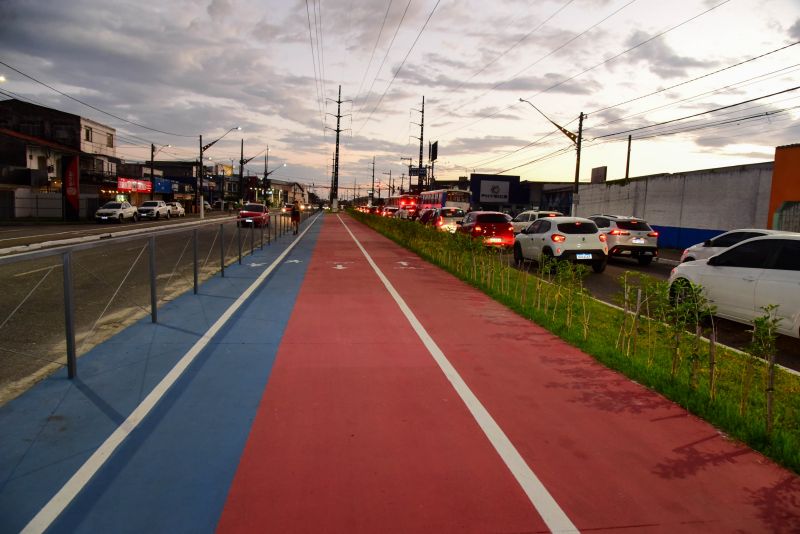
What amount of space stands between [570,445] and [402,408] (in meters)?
1.52

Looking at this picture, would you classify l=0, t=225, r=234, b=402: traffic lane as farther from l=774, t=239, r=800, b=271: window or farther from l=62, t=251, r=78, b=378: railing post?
l=774, t=239, r=800, b=271: window

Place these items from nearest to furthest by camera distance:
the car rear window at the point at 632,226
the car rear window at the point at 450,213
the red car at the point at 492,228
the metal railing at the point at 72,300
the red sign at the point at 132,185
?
the metal railing at the point at 72,300, the car rear window at the point at 632,226, the red car at the point at 492,228, the car rear window at the point at 450,213, the red sign at the point at 132,185

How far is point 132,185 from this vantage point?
57.2 metres

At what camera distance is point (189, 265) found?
15836mm

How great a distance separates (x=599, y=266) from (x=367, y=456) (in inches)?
538

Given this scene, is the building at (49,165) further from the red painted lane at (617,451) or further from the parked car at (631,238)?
the red painted lane at (617,451)

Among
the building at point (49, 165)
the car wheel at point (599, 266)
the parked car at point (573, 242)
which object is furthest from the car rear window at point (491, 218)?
the building at point (49, 165)

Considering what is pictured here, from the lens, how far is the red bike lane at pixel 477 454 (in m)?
3.24

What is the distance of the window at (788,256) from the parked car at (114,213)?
1673 inches

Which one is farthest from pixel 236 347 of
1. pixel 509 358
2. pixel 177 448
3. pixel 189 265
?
pixel 189 265

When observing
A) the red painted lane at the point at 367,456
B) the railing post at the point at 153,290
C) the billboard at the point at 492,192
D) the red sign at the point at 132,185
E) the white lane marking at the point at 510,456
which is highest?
the billboard at the point at 492,192

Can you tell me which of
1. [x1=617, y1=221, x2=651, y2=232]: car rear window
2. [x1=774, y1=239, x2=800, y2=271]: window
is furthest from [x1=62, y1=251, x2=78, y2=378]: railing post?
[x1=617, y1=221, x2=651, y2=232]: car rear window

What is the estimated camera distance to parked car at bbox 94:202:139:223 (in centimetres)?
3984

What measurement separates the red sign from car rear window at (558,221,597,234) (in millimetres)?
50953
